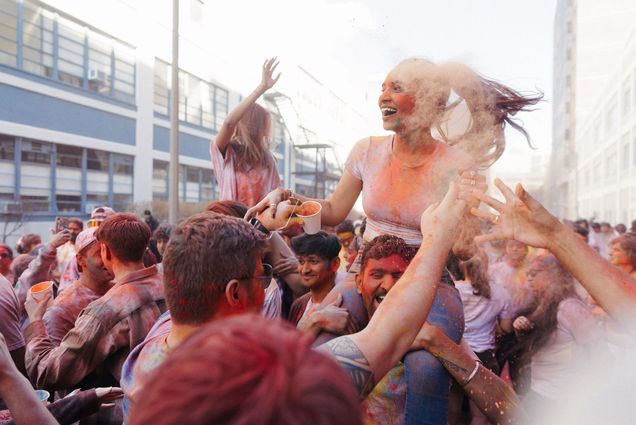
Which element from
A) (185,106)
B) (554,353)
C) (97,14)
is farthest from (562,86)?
(554,353)

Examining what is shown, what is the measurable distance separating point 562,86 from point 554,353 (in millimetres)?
54432

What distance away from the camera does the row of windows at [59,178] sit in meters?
13.3

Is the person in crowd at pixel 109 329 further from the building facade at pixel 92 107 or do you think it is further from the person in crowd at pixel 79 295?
the building facade at pixel 92 107

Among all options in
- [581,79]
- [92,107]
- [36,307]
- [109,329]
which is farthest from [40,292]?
[581,79]

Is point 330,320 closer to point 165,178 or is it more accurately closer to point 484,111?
point 484,111

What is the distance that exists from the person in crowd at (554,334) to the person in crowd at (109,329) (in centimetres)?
248

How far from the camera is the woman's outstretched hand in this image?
5.14 ft

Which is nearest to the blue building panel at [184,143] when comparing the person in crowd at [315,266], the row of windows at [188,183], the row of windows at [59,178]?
the row of windows at [188,183]

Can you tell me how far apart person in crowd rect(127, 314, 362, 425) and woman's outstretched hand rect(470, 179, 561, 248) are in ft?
3.53

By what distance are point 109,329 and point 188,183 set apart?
18.9 m

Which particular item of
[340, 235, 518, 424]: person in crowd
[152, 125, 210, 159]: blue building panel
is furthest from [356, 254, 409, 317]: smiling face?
[152, 125, 210, 159]: blue building panel

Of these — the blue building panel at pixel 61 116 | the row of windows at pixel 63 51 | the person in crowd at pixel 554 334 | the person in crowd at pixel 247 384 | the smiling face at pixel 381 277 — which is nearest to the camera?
the person in crowd at pixel 247 384

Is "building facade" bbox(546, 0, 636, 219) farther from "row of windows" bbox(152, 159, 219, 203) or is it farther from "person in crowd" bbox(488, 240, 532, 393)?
"person in crowd" bbox(488, 240, 532, 393)

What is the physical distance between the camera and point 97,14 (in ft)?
50.0
